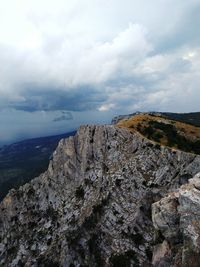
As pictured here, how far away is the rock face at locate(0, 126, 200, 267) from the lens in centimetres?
10831

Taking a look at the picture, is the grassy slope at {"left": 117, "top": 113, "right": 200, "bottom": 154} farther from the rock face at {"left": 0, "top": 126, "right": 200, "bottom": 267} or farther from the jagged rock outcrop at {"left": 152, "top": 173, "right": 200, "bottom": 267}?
the jagged rock outcrop at {"left": 152, "top": 173, "right": 200, "bottom": 267}

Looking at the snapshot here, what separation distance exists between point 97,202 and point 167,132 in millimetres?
30812

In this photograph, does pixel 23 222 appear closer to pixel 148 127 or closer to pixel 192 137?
pixel 148 127

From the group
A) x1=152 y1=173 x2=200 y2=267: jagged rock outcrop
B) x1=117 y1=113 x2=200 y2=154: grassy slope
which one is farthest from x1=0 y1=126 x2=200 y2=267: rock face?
x1=152 y1=173 x2=200 y2=267: jagged rock outcrop

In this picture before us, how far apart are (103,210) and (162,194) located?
1708 cm

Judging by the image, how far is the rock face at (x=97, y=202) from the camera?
108 m

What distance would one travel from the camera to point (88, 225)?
378 feet

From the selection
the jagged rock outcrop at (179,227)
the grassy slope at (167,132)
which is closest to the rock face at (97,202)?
the grassy slope at (167,132)

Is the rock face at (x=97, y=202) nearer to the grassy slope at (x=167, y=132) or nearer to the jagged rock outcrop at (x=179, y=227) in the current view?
the grassy slope at (x=167, y=132)

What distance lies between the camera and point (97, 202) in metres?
117

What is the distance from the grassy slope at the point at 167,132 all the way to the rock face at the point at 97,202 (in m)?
6.17

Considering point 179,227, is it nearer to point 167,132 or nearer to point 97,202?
point 97,202

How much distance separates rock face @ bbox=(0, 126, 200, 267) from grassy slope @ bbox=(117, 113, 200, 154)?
617 cm

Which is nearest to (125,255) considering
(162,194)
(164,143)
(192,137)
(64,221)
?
(162,194)
